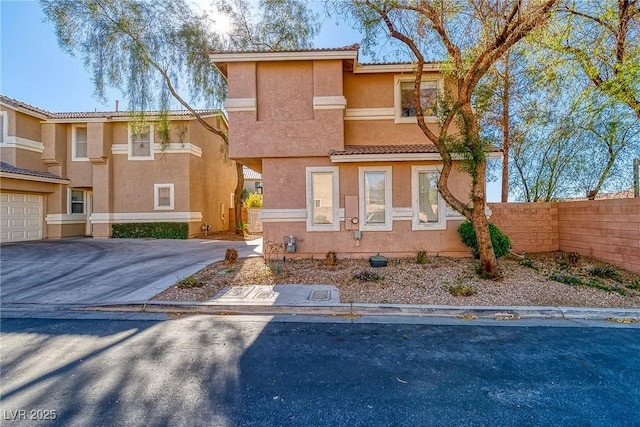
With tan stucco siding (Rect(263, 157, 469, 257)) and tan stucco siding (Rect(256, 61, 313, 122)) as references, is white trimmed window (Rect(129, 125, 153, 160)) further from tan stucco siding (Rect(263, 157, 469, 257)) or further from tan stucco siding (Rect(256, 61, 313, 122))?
tan stucco siding (Rect(263, 157, 469, 257))

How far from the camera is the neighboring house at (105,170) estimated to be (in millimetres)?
15969

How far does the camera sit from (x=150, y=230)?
16469mm

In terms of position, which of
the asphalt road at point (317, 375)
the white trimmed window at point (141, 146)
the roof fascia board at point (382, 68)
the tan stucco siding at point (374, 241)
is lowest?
the asphalt road at point (317, 375)

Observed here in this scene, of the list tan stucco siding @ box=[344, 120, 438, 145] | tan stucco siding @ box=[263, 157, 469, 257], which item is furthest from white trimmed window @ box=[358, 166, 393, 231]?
tan stucco siding @ box=[344, 120, 438, 145]

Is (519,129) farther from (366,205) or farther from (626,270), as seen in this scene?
(366,205)

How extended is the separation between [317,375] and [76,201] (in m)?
19.9

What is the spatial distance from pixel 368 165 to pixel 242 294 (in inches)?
224

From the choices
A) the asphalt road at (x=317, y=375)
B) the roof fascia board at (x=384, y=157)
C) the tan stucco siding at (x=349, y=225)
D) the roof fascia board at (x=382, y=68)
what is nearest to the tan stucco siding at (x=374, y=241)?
the tan stucco siding at (x=349, y=225)

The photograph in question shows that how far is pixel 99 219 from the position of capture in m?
16.2

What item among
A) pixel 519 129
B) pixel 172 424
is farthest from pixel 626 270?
pixel 172 424

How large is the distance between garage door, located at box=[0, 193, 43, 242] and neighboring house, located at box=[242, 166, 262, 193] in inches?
586

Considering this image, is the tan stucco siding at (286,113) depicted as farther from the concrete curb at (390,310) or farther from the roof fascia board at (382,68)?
the concrete curb at (390,310)

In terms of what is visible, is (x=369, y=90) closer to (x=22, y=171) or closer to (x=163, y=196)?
(x=163, y=196)

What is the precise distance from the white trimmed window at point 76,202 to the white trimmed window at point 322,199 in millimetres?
15439
